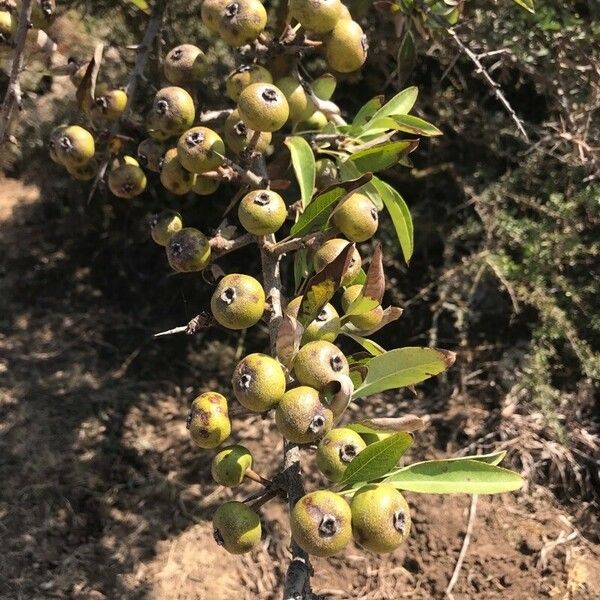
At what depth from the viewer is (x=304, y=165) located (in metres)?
1.65

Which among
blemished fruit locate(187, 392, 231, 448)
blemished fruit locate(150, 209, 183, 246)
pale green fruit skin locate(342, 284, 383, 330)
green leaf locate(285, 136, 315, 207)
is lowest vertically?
blemished fruit locate(187, 392, 231, 448)

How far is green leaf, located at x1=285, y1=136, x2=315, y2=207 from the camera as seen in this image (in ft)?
5.34

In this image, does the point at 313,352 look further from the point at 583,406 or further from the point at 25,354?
the point at 25,354

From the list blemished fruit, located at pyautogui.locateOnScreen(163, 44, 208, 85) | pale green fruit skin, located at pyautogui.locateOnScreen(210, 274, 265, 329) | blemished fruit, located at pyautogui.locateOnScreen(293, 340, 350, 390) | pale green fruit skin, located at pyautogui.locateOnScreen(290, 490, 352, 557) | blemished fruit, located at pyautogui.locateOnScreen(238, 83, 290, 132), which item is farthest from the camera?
blemished fruit, located at pyautogui.locateOnScreen(163, 44, 208, 85)

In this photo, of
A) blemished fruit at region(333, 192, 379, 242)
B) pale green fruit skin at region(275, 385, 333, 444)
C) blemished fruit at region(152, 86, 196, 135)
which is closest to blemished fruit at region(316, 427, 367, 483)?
pale green fruit skin at region(275, 385, 333, 444)

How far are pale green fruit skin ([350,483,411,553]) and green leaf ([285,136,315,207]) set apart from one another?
706 millimetres

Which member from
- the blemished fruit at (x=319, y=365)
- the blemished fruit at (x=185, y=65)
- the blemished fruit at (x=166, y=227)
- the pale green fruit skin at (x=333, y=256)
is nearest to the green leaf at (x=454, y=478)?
the blemished fruit at (x=319, y=365)

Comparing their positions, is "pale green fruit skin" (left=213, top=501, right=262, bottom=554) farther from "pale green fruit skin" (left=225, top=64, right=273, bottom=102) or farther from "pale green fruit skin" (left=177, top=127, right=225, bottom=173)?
"pale green fruit skin" (left=225, top=64, right=273, bottom=102)

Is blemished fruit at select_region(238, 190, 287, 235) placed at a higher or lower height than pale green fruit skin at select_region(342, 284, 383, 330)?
higher

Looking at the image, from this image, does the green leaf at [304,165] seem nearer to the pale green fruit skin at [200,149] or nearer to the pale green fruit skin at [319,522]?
the pale green fruit skin at [200,149]

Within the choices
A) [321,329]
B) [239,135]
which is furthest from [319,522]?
[239,135]

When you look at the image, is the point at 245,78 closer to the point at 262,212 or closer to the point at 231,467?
the point at 262,212

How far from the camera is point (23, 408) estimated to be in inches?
109

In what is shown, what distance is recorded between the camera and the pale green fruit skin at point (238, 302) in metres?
1.34
